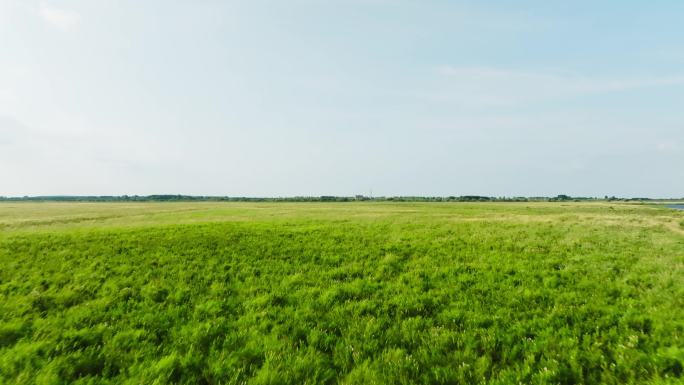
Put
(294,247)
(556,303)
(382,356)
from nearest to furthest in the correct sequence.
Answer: (382,356)
(556,303)
(294,247)

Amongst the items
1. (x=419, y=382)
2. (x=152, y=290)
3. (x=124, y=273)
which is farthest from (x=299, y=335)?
(x=124, y=273)

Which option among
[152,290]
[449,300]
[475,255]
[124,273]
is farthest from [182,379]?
[475,255]

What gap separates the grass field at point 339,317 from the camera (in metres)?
5.66

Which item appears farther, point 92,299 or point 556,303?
point 92,299

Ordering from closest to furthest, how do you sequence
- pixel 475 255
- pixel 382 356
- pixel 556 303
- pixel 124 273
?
pixel 382 356 → pixel 556 303 → pixel 124 273 → pixel 475 255

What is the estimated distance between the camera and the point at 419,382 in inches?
214

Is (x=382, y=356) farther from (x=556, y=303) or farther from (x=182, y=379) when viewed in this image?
(x=556, y=303)

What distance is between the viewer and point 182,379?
5.49 m

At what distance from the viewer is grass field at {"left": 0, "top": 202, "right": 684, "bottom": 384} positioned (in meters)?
5.66

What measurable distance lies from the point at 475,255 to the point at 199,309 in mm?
12912

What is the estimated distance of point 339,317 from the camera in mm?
8109

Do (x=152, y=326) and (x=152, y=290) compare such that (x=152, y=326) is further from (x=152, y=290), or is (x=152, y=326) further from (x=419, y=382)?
(x=419, y=382)

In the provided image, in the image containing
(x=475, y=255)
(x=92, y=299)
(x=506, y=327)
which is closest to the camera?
(x=506, y=327)

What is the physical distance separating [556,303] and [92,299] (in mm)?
14514
